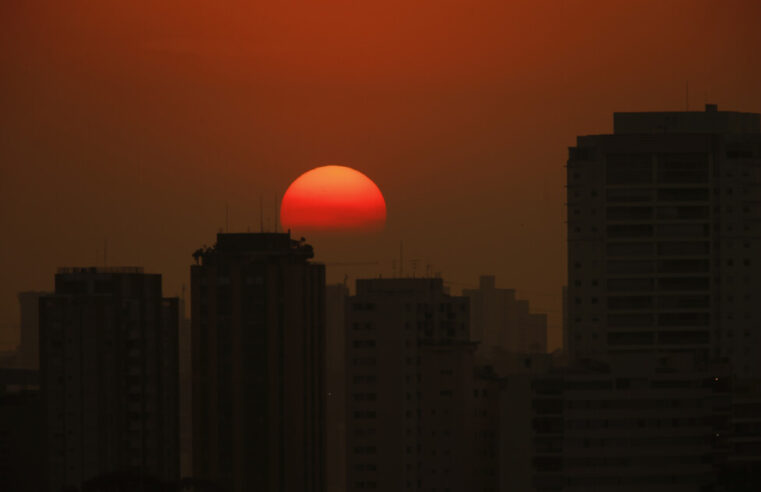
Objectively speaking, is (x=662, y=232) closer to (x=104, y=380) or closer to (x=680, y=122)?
(x=680, y=122)

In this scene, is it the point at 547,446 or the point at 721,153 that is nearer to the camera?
the point at 547,446

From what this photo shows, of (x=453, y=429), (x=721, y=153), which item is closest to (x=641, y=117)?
(x=721, y=153)

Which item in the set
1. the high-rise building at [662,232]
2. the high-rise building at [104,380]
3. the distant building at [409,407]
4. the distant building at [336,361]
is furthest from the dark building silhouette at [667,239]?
the high-rise building at [104,380]

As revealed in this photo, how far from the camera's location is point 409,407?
97.5ft

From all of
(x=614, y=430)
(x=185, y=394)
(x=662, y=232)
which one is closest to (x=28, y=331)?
(x=185, y=394)

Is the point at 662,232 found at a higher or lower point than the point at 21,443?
higher

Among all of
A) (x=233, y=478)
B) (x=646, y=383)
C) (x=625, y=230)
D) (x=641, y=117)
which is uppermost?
(x=641, y=117)

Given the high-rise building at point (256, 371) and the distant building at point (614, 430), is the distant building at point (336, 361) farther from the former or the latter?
the distant building at point (614, 430)

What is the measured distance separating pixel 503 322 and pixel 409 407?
43.3 feet

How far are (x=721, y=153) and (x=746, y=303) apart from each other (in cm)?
303

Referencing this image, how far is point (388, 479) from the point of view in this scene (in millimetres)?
29281

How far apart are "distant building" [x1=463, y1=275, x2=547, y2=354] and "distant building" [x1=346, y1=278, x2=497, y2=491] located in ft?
32.1

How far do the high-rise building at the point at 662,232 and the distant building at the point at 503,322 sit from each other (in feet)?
22.1

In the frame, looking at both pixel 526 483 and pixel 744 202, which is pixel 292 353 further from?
pixel 744 202
